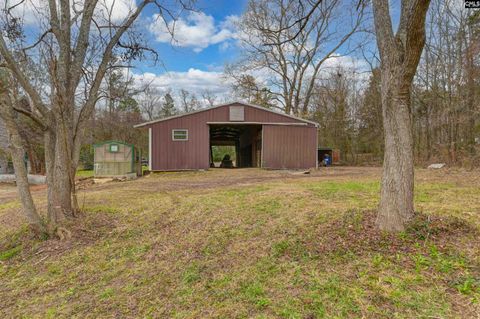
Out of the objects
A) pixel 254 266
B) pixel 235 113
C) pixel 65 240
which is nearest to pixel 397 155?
pixel 254 266

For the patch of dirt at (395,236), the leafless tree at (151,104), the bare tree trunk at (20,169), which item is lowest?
the patch of dirt at (395,236)

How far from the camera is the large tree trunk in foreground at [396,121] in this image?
2.81 m

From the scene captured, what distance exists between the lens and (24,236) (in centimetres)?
393

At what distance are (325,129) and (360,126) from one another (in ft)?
9.39

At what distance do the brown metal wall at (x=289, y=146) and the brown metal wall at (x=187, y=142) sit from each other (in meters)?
1.62

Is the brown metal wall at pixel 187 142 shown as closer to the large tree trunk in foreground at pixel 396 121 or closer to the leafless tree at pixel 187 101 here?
the large tree trunk in foreground at pixel 396 121

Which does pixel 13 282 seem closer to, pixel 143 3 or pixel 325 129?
pixel 143 3

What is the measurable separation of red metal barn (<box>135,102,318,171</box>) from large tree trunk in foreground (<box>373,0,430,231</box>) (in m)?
10.7

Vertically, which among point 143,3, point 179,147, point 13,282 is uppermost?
point 143,3

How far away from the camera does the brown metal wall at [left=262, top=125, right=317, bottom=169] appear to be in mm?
13953

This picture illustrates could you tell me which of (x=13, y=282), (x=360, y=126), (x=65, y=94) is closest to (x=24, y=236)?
(x=13, y=282)

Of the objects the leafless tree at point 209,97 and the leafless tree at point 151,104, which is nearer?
the leafless tree at point 151,104

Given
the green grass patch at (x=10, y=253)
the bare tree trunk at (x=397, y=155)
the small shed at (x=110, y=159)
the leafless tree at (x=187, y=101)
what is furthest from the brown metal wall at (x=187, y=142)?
the leafless tree at (x=187, y=101)

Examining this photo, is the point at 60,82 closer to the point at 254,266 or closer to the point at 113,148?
the point at 254,266
